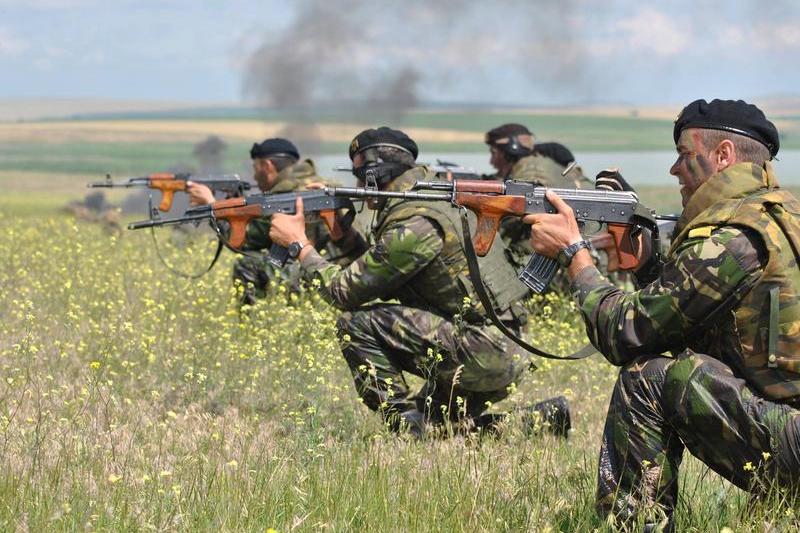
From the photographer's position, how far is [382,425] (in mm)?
6129

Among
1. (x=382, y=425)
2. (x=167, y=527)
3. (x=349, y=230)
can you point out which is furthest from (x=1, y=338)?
(x=167, y=527)

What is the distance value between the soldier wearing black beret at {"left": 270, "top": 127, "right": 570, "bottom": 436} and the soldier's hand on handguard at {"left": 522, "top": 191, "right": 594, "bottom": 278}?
1.44 m

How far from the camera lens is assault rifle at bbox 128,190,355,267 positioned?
731 centimetres

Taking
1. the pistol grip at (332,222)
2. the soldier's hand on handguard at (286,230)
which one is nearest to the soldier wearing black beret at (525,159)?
the pistol grip at (332,222)

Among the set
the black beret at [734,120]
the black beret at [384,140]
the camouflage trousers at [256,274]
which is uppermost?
the black beret at [734,120]

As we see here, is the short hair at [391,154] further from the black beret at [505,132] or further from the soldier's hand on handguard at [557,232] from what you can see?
the black beret at [505,132]

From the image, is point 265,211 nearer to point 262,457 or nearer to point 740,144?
point 262,457

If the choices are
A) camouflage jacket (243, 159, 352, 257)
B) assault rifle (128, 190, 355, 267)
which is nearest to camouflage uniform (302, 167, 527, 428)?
assault rifle (128, 190, 355, 267)

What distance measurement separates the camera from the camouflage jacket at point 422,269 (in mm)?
6324

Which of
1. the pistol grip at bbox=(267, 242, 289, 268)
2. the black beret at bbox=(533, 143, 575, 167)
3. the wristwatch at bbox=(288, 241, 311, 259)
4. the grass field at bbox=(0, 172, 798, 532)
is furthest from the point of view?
the black beret at bbox=(533, 143, 575, 167)

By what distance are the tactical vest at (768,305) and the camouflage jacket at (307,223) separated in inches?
199

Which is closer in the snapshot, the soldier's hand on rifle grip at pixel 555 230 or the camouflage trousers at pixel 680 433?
the camouflage trousers at pixel 680 433

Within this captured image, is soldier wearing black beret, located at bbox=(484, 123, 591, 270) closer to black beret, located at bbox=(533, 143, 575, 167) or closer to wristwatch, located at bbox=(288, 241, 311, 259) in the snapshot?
black beret, located at bbox=(533, 143, 575, 167)

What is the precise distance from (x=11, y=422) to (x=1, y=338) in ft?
9.37
